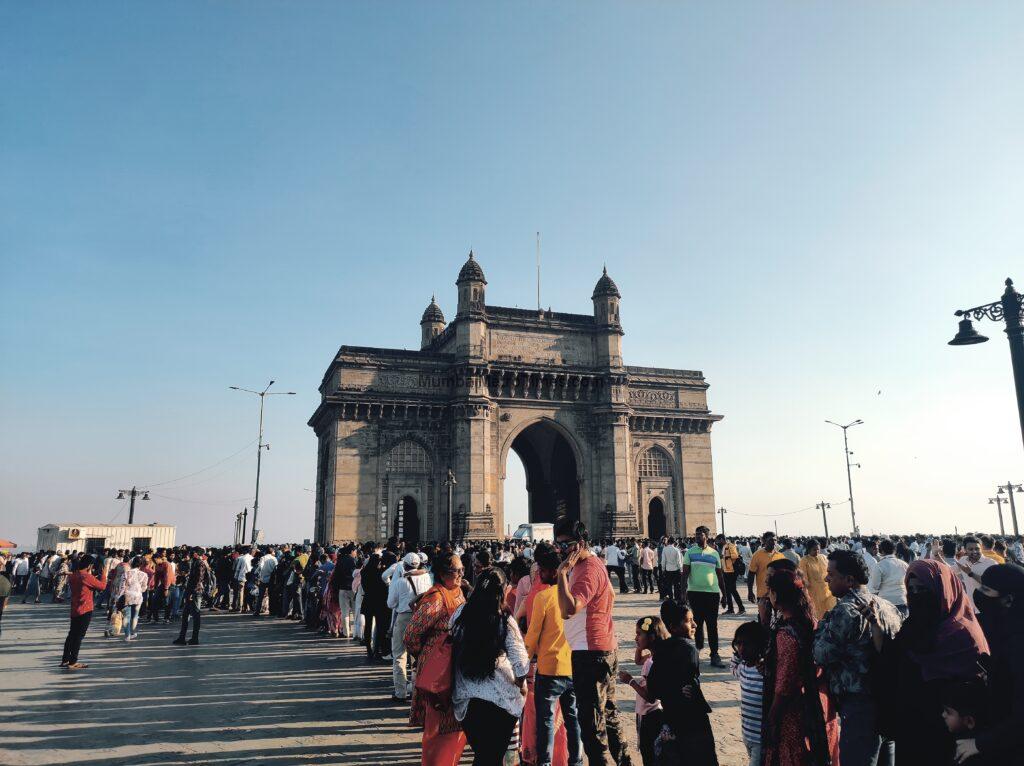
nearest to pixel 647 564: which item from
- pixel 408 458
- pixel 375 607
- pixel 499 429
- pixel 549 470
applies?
pixel 375 607

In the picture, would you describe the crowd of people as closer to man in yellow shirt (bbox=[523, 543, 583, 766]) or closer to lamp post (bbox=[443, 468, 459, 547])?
man in yellow shirt (bbox=[523, 543, 583, 766])

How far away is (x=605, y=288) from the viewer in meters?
40.8

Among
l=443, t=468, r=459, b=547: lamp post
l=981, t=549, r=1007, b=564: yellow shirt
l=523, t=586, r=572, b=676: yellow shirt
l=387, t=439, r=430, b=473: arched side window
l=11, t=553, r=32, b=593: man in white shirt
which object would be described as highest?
l=387, t=439, r=430, b=473: arched side window

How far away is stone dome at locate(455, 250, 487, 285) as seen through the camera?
3794 centimetres

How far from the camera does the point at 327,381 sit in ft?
128

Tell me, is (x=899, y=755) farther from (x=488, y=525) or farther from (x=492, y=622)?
(x=488, y=525)

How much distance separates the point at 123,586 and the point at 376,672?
7.27 meters

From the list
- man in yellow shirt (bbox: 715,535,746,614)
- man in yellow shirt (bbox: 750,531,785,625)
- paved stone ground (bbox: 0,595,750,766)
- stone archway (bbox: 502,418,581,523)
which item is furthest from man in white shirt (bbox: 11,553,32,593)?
man in yellow shirt (bbox: 750,531,785,625)

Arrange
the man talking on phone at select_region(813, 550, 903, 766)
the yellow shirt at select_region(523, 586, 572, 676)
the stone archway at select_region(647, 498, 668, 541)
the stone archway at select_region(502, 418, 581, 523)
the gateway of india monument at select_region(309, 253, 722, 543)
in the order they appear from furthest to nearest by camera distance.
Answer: the stone archway at select_region(647, 498, 668, 541), the stone archway at select_region(502, 418, 581, 523), the gateway of india monument at select_region(309, 253, 722, 543), the yellow shirt at select_region(523, 586, 572, 676), the man talking on phone at select_region(813, 550, 903, 766)

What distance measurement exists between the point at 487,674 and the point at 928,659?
9.20 ft

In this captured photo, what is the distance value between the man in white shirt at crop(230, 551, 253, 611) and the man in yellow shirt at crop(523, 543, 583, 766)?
16462mm

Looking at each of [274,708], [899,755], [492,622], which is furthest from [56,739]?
[899,755]

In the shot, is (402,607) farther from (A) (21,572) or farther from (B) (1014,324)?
(A) (21,572)

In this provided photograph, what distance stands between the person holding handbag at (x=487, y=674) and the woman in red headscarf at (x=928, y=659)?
2420 mm
